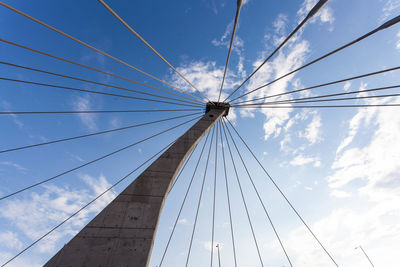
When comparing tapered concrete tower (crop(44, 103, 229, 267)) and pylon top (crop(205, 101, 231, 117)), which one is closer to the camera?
tapered concrete tower (crop(44, 103, 229, 267))

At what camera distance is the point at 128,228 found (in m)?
7.62

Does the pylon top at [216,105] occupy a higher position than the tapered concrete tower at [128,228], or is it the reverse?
the pylon top at [216,105]

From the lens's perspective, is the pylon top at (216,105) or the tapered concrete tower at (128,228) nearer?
the tapered concrete tower at (128,228)

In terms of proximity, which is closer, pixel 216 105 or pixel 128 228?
pixel 128 228

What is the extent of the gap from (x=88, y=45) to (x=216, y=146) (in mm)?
10678

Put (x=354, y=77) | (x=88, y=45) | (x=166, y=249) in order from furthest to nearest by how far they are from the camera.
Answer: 1. (x=166, y=249)
2. (x=354, y=77)
3. (x=88, y=45)

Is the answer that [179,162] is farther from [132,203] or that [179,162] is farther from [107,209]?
[107,209]

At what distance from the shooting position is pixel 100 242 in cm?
708

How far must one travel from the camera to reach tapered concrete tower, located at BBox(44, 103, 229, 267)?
671 centimetres

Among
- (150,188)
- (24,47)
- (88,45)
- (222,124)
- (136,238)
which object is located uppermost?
(222,124)

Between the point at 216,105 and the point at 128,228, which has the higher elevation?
the point at 216,105

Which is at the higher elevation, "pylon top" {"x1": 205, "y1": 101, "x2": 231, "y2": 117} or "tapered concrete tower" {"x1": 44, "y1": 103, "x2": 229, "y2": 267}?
"pylon top" {"x1": 205, "y1": 101, "x2": 231, "y2": 117}

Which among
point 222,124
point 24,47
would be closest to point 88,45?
point 24,47

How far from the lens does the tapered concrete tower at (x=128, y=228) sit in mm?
6707
